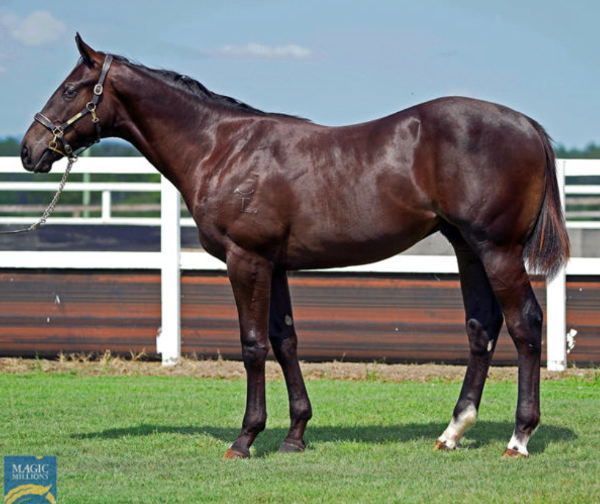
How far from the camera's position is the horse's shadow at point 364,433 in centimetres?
611

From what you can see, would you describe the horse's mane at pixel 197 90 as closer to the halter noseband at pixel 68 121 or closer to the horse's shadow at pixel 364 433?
the halter noseband at pixel 68 121

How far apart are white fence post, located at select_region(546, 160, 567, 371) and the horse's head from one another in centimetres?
463

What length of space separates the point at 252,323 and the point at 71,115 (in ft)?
5.98

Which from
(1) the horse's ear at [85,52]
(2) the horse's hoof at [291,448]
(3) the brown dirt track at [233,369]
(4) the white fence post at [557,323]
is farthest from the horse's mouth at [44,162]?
(4) the white fence post at [557,323]

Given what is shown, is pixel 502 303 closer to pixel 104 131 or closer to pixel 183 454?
pixel 183 454

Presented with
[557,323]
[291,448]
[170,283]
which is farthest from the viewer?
[170,283]

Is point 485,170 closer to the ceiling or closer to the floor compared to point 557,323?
closer to the ceiling

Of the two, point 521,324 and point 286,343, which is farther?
point 286,343

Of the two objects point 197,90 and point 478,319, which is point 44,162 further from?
point 478,319

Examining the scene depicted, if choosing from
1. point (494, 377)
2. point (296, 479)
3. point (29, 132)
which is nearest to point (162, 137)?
point (29, 132)

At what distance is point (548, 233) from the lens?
570 cm

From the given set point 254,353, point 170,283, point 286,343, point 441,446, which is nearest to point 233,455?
point 254,353

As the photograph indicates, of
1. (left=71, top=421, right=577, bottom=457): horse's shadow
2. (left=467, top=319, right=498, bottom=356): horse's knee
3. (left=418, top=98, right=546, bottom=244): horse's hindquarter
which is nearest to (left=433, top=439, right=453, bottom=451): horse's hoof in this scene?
(left=71, top=421, right=577, bottom=457): horse's shadow

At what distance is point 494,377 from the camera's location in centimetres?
867
